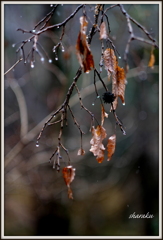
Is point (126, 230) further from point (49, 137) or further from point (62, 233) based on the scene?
point (49, 137)

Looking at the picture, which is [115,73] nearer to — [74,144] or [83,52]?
[83,52]

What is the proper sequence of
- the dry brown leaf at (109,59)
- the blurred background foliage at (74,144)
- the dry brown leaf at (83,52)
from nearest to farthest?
the dry brown leaf at (83,52)
the dry brown leaf at (109,59)
the blurred background foliage at (74,144)

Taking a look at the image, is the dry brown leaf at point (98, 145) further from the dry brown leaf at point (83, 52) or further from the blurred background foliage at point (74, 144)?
the blurred background foliage at point (74, 144)

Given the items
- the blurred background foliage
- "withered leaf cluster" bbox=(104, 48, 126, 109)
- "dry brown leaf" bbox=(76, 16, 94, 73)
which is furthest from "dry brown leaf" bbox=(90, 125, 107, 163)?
the blurred background foliage

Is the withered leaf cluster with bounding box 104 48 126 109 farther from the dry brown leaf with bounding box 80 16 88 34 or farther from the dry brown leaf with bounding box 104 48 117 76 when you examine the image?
the dry brown leaf with bounding box 80 16 88 34

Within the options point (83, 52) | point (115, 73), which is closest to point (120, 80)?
point (115, 73)

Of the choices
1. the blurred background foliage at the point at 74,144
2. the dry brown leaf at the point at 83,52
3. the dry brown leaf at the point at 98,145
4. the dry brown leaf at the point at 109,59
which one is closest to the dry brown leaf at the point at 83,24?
the dry brown leaf at the point at 83,52

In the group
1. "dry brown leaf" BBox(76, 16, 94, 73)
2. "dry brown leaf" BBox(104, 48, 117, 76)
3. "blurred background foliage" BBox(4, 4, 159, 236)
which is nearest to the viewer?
"dry brown leaf" BBox(76, 16, 94, 73)

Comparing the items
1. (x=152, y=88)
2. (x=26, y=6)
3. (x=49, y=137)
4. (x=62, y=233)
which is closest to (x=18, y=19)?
(x=26, y=6)
